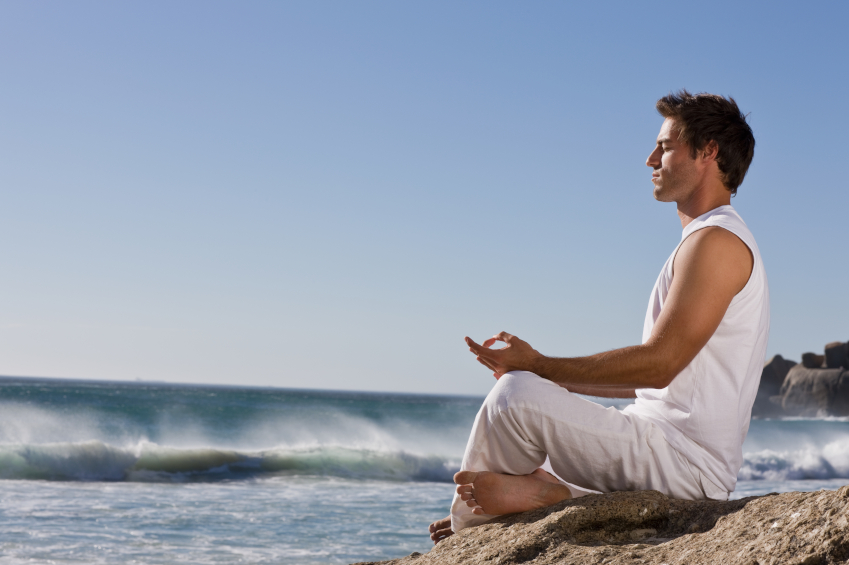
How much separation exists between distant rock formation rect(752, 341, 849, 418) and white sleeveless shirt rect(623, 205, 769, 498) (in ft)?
133

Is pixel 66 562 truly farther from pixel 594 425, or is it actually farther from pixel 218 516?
pixel 594 425

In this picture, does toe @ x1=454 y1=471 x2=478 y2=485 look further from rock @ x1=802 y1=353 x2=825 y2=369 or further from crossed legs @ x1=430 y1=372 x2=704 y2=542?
rock @ x1=802 y1=353 x2=825 y2=369

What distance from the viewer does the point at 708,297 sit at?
6.82ft

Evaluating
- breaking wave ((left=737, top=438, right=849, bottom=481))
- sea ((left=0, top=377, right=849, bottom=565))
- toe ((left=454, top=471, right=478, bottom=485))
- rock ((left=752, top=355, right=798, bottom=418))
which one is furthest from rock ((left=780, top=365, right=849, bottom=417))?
toe ((left=454, top=471, right=478, bottom=485))

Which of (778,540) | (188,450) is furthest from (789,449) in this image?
(778,540)

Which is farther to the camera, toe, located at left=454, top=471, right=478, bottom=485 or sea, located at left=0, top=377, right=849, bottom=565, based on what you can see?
sea, located at left=0, top=377, right=849, bottom=565

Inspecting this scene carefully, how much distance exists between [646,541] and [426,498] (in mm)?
8250

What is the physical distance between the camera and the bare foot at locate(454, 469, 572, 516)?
2.39 meters

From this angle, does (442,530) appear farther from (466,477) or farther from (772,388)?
(772,388)

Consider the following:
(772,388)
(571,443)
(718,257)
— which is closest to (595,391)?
(571,443)

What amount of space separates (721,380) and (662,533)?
52 centimetres

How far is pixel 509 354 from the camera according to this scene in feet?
7.52

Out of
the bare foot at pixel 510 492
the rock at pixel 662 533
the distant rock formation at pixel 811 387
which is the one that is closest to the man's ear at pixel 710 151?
the rock at pixel 662 533

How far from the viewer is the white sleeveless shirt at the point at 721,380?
2166 millimetres
